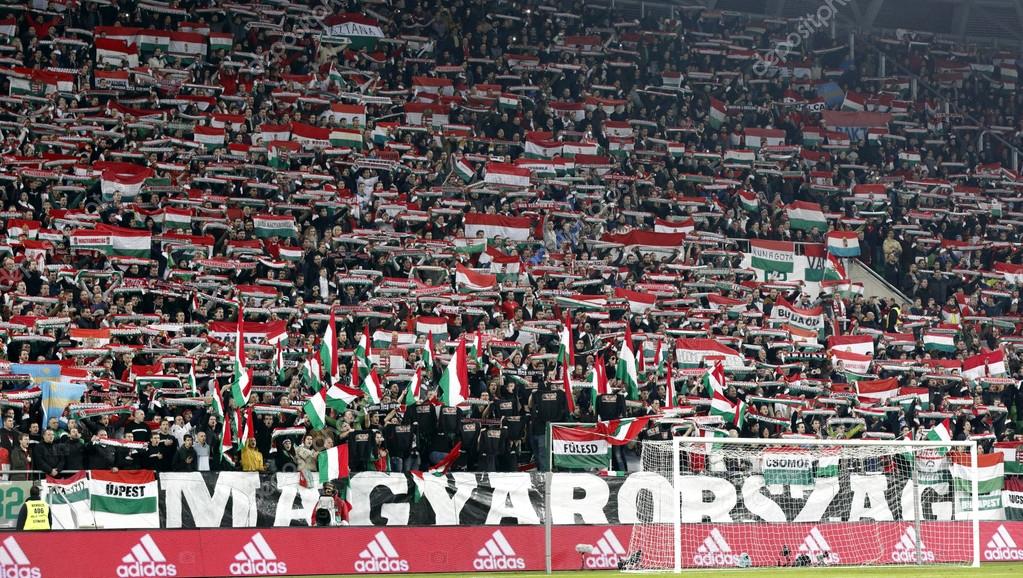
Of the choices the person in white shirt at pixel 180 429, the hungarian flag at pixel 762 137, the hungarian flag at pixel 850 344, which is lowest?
the hungarian flag at pixel 850 344

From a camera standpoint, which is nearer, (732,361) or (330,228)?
(732,361)

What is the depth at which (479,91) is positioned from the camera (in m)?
44.8

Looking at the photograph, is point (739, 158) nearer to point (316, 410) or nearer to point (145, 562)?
point (316, 410)

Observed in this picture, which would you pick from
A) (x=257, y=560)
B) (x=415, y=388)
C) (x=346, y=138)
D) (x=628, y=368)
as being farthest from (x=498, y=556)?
(x=346, y=138)

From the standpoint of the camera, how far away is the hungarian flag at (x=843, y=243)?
41.9m

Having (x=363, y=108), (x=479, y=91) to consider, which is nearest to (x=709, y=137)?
(x=479, y=91)

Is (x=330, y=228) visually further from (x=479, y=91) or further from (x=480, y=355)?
(x=479, y=91)

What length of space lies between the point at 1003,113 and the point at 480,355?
27.7 metres

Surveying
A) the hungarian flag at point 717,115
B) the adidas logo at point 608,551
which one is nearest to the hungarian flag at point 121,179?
the adidas logo at point 608,551

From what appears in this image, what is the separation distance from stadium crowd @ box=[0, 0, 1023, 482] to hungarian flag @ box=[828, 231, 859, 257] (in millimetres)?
56

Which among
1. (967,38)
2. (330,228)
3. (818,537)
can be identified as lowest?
(818,537)

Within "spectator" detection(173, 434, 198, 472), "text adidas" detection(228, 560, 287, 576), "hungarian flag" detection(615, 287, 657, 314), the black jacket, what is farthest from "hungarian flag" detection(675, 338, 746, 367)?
the black jacket

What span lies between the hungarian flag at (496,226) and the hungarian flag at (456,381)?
921 cm

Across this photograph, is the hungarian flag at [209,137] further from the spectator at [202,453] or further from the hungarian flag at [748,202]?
the hungarian flag at [748,202]
